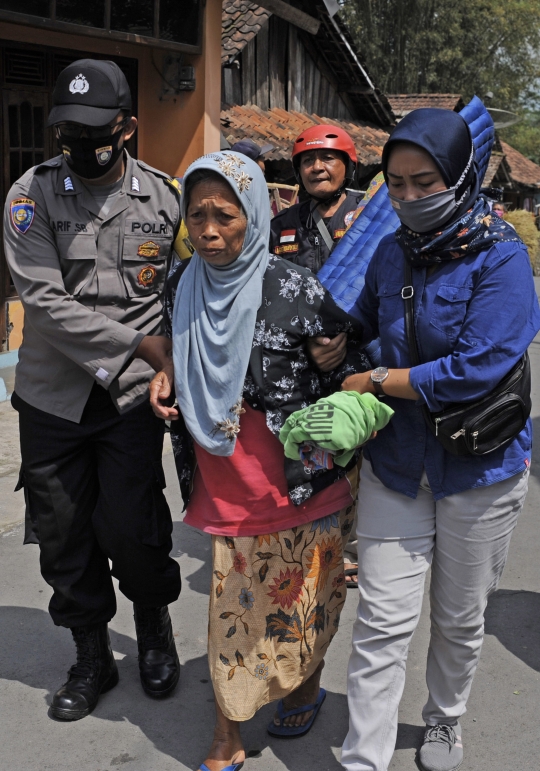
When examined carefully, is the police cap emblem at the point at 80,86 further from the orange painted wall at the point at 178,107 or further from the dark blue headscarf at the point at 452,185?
the orange painted wall at the point at 178,107

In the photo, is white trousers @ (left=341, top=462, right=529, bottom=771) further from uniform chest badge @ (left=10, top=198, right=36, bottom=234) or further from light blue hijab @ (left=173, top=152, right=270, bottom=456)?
uniform chest badge @ (left=10, top=198, right=36, bottom=234)

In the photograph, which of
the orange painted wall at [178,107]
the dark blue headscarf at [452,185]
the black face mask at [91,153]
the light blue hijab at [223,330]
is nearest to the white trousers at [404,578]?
the light blue hijab at [223,330]

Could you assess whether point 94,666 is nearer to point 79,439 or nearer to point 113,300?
point 79,439

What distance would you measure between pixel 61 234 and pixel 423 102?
24.4m

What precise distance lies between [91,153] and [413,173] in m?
1.07

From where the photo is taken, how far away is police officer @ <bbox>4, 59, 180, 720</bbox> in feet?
9.10

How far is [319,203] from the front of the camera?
430 cm

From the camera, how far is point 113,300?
114 inches

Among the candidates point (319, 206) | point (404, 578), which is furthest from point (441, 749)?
point (319, 206)

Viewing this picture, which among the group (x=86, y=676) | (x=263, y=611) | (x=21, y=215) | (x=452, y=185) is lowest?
(x=86, y=676)

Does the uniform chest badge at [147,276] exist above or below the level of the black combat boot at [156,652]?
above

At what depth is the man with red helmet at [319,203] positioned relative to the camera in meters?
4.22

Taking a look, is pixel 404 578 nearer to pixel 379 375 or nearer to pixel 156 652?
pixel 379 375

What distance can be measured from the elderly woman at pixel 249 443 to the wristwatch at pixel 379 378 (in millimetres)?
224
